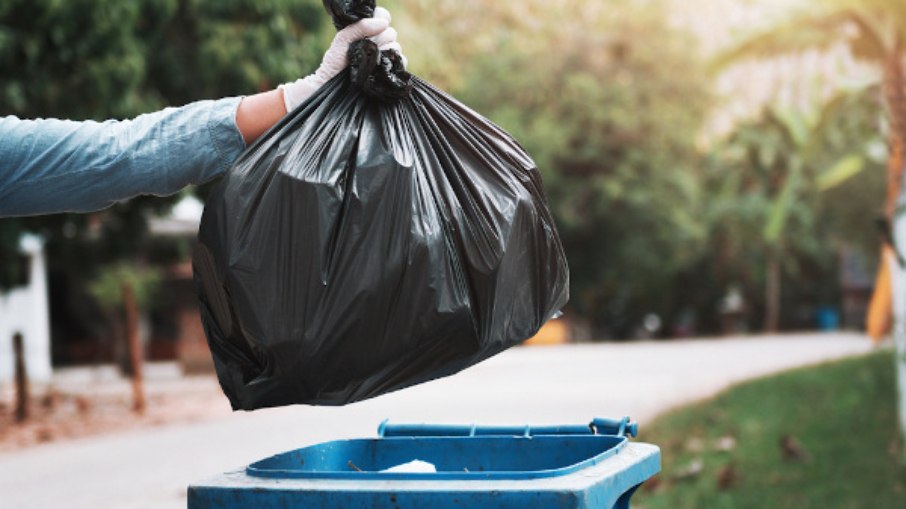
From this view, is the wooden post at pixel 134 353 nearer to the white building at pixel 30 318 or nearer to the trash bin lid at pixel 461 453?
the white building at pixel 30 318

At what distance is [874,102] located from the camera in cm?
942

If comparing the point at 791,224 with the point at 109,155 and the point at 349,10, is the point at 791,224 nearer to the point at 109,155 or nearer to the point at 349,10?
the point at 349,10

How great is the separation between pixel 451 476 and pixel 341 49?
98 cm

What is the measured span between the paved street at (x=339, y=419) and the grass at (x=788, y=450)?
1.37m

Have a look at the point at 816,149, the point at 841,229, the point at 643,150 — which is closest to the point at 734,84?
the point at 816,149

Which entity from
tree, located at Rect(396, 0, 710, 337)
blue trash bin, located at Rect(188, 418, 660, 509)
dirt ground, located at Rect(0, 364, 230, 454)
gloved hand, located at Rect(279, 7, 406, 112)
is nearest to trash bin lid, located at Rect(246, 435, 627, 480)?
blue trash bin, located at Rect(188, 418, 660, 509)

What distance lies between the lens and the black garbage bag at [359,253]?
243 centimetres

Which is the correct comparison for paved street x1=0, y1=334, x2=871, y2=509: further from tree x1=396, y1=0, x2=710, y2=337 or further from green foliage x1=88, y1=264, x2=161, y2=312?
tree x1=396, y1=0, x2=710, y2=337

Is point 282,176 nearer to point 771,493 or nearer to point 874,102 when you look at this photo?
point 771,493

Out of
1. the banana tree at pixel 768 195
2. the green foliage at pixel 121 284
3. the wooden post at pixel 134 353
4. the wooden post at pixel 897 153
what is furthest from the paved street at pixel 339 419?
the wooden post at pixel 897 153

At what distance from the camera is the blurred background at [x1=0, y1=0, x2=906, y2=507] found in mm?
9312

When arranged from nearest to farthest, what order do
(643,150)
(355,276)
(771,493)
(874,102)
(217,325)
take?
(355,276) → (217,325) → (771,493) → (874,102) → (643,150)

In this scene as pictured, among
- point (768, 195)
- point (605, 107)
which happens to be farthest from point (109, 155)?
point (768, 195)

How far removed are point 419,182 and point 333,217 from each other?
20 cm
